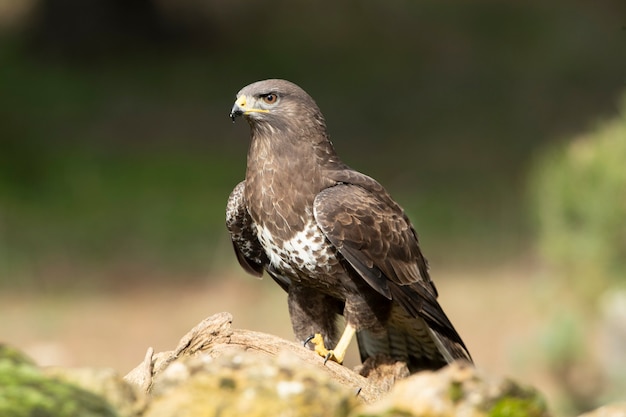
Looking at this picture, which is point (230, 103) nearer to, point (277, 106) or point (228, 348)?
point (277, 106)

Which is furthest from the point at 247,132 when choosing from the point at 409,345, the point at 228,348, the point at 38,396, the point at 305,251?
the point at 38,396

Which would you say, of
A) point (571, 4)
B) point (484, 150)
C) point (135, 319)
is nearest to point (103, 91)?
point (484, 150)

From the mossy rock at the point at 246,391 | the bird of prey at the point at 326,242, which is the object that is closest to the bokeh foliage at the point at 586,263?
the bird of prey at the point at 326,242

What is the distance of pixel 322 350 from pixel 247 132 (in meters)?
10.9

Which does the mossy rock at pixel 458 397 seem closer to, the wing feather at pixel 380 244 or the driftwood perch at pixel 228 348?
the driftwood perch at pixel 228 348

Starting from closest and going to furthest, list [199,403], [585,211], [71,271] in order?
1. [199,403]
2. [585,211]
3. [71,271]

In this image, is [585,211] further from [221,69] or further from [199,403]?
[221,69]

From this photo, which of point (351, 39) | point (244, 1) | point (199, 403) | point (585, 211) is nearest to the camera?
point (199, 403)

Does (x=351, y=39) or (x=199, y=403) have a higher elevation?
(x=351, y=39)

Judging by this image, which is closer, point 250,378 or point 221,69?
point 250,378

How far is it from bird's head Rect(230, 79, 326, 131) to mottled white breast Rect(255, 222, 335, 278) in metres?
0.52

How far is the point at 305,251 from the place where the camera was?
14.2ft

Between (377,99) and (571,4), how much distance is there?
6150 millimetres

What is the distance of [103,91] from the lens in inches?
642
